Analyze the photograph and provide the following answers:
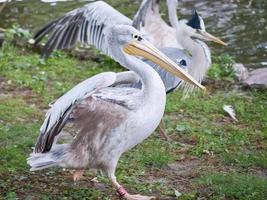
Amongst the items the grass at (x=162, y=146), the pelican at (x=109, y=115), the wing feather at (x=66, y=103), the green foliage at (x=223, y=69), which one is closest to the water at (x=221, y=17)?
the green foliage at (x=223, y=69)

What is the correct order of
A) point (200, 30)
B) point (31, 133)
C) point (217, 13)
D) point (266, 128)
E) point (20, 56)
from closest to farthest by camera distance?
point (31, 133) < point (266, 128) < point (200, 30) < point (20, 56) < point (217, 13)

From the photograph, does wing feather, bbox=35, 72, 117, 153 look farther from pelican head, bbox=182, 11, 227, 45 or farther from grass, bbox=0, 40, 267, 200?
pelican head, bbox=182, 11, 227, 45

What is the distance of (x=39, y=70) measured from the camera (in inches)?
319

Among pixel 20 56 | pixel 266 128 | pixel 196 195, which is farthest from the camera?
pixel 20 56

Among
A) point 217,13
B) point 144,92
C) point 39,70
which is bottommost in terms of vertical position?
point 217,13

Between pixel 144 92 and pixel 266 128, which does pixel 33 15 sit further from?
pixel 144 92

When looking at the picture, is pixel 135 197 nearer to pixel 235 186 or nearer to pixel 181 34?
pixel 235 186

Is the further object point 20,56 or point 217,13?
point 217,13

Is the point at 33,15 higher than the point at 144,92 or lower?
lower

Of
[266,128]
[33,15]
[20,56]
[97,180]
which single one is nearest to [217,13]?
[33,15]

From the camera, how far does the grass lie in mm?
4812

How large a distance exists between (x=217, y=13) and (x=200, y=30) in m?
4.41

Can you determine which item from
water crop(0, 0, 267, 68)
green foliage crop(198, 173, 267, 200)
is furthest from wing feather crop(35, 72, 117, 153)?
water crop(0, 0, 267, 68)

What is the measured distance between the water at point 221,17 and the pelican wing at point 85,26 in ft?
13.4
